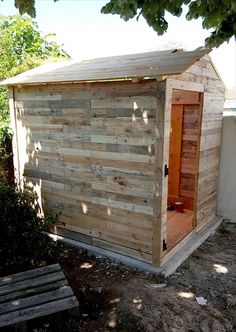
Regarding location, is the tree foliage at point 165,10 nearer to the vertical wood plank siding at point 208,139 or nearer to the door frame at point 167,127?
the door frame at point 167,127

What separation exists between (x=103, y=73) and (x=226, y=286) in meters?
3.41

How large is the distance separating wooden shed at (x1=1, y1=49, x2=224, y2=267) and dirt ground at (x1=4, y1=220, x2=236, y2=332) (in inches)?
12.8

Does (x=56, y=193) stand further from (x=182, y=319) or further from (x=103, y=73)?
(x=182, y=319)

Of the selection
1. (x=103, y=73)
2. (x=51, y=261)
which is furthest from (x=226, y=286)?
(x=103, y=73)

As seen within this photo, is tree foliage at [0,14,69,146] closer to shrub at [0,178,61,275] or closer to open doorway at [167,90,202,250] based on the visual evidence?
shrub at [0,178,61,275]

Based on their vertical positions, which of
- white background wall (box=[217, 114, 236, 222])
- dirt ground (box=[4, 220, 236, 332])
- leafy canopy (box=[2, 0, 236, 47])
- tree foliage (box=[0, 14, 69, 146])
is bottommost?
dirt ground (box=[4, 220, 236, 332])

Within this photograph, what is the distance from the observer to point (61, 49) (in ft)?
35.0

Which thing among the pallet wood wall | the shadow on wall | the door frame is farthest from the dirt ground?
the shadow on wall

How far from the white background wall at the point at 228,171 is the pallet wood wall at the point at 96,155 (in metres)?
2.60

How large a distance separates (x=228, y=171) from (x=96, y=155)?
2.95 m

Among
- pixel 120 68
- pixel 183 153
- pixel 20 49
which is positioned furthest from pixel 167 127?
pixel 20 49

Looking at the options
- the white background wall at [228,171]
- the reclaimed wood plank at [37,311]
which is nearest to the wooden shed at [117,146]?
the white background wall at [228,171]

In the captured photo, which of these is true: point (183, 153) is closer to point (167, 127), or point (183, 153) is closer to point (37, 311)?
point (167, 127)

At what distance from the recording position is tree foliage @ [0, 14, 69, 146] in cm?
775
